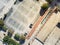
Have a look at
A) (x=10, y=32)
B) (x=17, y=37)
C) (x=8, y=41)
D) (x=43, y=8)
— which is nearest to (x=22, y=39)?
(x=17, y=37)

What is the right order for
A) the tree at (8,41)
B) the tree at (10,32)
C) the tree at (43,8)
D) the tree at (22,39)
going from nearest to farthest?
1. the tree at (22,39)
2. the tree at (8,41)
3. the tree at (43,8)
4. the tree at (10,32)

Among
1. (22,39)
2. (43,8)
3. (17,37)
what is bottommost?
(17,37)

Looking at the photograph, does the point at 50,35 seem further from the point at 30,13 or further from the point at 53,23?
the point at 30,13

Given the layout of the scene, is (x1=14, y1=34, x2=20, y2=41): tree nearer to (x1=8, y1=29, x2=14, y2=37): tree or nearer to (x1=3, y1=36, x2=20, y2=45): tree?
(x1=3, y1=36, x2=20, y2=45): tree

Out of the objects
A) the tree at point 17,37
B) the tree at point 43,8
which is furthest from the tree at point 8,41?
the tree at point 43,8

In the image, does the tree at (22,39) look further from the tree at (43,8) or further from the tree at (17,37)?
the tree at (43,8)

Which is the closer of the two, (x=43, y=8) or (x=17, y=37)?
(x=17, y=37)

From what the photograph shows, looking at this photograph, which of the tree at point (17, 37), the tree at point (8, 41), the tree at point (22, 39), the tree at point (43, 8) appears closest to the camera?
the tree at point (22, 39)

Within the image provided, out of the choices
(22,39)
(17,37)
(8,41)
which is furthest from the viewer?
(8,41)

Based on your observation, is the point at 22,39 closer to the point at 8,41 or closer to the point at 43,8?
the point at 8,41

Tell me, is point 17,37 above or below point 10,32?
above

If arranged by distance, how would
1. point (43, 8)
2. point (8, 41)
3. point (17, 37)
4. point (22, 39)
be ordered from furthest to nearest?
point (43, 8)
point (8, 41)
point (17, 37)
point (22, 39)
